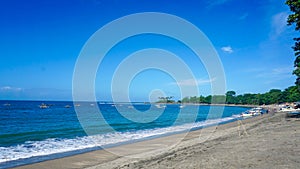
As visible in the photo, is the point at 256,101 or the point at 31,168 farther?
the point at 256,101

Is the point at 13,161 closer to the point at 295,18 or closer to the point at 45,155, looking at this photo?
the point at 45,155

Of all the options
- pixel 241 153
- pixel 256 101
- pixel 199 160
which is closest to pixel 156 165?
pixel 199 160

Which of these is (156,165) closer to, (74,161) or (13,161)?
(74,161)

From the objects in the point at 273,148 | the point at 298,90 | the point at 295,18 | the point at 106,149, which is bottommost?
the point at 106,149

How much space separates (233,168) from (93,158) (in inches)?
294

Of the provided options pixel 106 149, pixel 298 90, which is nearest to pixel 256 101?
pixel 298 90

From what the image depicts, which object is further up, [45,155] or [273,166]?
[273,166]

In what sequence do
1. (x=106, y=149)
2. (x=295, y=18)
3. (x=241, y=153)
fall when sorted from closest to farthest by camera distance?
(x=241, y=153) → (x=106, y=149) → (x=295, y=18)

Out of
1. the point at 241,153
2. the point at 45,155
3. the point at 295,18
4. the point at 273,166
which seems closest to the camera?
the point at 273,166

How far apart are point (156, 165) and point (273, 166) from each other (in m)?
3.78

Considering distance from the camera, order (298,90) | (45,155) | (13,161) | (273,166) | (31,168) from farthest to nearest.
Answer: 1. (298,90)
2. (45,155)
3. (13,161)
4. (31,168)
5. (273,166)

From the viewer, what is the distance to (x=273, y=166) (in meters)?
7.25

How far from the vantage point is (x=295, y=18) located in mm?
22031

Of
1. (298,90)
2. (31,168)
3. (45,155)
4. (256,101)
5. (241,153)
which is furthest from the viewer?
(256,101)
